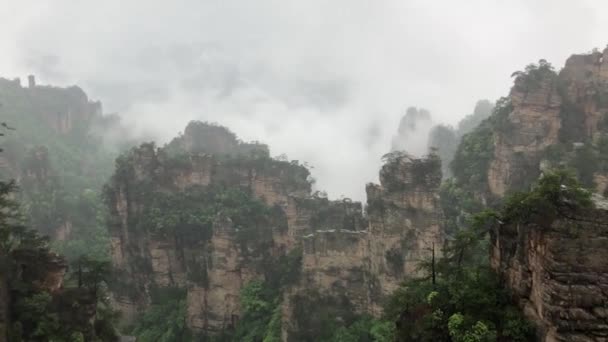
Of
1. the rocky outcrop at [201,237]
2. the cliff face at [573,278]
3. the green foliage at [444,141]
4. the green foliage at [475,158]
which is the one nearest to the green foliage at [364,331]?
the rocky outcrop at [201,237]

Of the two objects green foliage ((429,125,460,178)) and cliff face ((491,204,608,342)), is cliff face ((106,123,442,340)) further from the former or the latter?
green foliage ((429,125,460,178))

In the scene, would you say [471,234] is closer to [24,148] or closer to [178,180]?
[178,180]

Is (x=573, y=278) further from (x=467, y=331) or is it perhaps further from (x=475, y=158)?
(x=475, y=158)

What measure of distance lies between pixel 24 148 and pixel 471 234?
58.5m

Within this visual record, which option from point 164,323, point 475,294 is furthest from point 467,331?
point 164,323

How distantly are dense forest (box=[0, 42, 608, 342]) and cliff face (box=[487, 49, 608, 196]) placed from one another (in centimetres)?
9

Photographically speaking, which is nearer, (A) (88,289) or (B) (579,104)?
(A) (88,289)

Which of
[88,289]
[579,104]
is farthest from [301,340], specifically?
[579,104]

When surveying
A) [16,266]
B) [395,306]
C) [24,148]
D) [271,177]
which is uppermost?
[24,148]

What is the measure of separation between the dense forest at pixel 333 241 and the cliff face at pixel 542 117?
92 millimetres

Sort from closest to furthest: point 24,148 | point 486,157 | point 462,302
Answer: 1. point 462,302
2. point 486,157
3. point 24,148

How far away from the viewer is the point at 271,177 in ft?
149

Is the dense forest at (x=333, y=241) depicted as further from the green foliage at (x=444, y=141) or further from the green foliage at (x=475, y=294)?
the green foliage at (x=444, y=141)

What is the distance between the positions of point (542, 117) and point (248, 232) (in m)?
20.8
